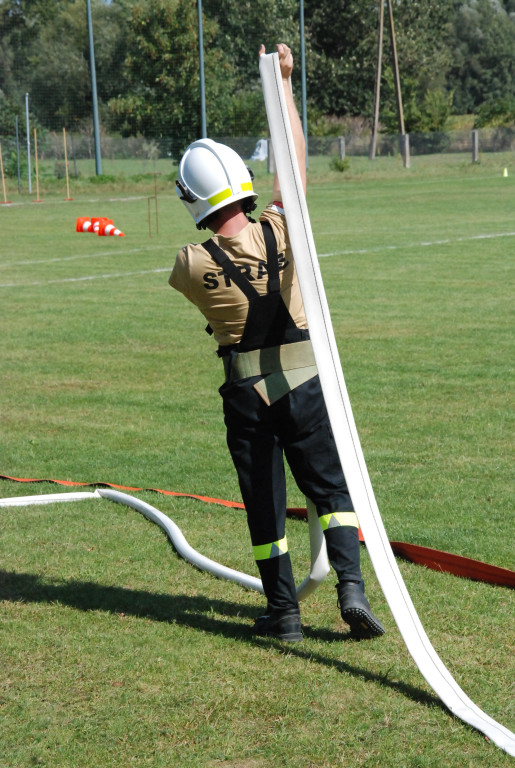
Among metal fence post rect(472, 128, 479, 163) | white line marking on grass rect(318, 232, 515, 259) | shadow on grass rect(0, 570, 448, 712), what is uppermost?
metal fence post rect(472, 128, 479, 163)

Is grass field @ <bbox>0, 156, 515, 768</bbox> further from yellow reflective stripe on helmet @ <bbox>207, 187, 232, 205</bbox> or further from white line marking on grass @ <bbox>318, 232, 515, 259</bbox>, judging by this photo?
white line marking on grass @ <bbox>318, 232, 515, 259</bbox>

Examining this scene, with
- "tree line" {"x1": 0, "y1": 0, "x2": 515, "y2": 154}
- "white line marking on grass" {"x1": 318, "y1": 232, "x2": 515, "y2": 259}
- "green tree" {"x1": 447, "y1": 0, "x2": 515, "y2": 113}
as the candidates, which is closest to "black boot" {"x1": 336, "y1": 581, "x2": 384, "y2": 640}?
"white line marking on grass" {"x1": 318, "y1": 232, "x2": 515, "y2": 259}

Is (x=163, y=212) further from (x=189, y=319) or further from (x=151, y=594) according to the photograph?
(x=151, y=594)

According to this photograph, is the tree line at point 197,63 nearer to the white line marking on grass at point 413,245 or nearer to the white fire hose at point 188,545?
the white line marking on grass at point 413,245

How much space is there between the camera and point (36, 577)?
5.30m

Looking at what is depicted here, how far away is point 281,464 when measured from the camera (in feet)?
14.6

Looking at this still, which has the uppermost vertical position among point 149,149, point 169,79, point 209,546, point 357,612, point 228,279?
point 169,79

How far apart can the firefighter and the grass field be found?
34cm

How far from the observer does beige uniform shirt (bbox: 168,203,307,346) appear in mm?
4219

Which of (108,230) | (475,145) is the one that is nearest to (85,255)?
(108,230)

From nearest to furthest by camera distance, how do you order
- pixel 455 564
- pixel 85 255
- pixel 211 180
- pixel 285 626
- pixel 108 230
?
pixel 211 180 → pixel 285 626 → pixel 455 564 → pixel 85 255 → pixel 108 230

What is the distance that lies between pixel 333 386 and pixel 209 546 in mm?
1965

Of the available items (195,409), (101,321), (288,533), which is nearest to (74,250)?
(101,321)

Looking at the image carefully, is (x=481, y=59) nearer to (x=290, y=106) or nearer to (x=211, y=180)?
(x=290, y=106)
